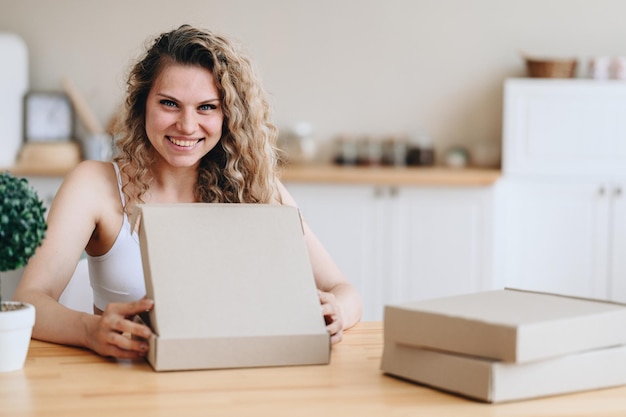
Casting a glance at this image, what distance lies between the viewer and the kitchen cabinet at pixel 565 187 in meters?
4.77

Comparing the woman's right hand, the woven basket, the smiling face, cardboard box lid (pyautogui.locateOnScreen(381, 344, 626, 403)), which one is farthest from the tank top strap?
the woven basket

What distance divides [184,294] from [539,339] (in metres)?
0.55

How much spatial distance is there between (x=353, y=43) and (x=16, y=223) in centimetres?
400

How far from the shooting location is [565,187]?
15.9 feet

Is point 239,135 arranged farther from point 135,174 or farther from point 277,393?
point 277,393

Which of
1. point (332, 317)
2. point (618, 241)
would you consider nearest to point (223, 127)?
point (332, 317)

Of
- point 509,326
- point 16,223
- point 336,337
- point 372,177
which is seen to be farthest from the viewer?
point 372,177

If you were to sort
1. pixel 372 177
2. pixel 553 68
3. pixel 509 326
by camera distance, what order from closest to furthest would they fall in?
pixel 509 326, pixel 372 177, pixel 553 68

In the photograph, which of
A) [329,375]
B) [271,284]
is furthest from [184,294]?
[329,375]

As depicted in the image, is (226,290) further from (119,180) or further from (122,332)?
(119,180)

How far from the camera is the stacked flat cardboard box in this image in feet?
4.23

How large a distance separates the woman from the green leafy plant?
559 mm

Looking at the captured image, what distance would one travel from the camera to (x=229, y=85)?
2135 mm

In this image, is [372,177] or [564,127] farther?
[564,127]
